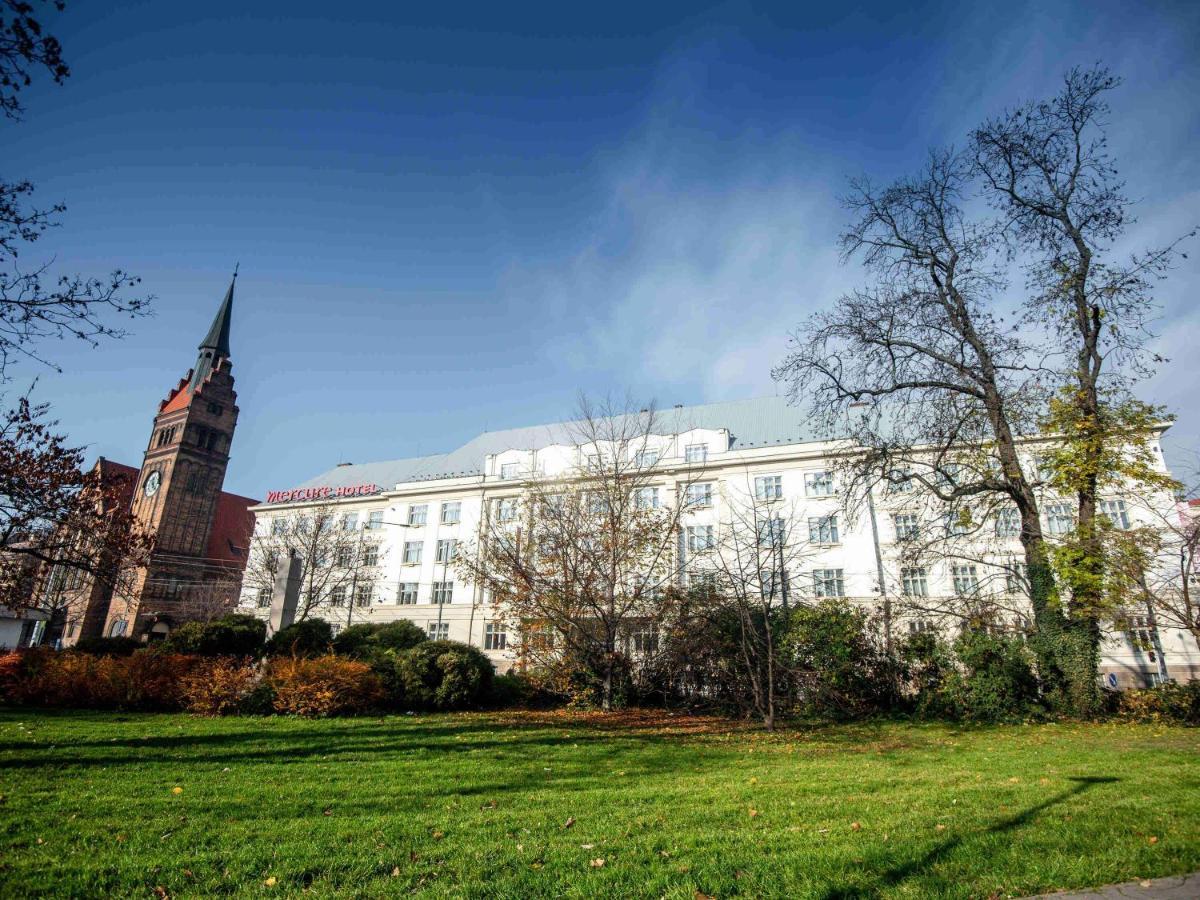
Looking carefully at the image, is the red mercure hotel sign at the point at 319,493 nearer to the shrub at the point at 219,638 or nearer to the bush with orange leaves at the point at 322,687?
the shrub at the point at 219,638

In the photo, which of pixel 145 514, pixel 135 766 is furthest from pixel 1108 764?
pixel 145 514

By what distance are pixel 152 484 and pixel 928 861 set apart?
78675 mm

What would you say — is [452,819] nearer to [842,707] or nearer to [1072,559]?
[842,707]

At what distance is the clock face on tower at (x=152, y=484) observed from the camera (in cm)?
6512

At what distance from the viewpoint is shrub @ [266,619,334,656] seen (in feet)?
59.2

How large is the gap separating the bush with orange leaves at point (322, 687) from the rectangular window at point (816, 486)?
27.6 metres

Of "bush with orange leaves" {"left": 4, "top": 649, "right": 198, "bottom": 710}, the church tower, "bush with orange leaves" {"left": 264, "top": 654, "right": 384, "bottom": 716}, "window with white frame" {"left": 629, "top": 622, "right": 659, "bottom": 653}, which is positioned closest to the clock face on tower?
the church tower

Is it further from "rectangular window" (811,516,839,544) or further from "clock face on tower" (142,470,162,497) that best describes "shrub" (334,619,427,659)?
"clock face on tower" (142,470,162,497)

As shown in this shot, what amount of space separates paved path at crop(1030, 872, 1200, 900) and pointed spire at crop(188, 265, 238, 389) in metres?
82.3

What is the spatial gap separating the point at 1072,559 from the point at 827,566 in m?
18.6

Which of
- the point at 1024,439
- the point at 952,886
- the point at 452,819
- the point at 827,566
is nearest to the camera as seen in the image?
the point at 952,886

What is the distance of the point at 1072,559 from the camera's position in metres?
16.1

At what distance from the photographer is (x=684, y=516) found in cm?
3766

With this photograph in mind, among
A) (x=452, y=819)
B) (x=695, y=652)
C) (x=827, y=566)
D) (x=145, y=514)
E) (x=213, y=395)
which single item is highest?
(x=213, y=395)
